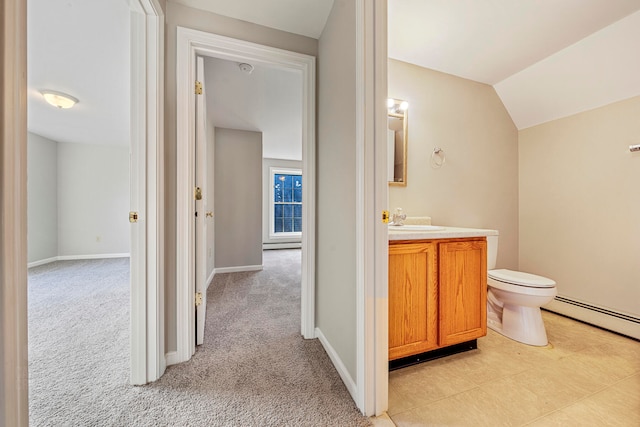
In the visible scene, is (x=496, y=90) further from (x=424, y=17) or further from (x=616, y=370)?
(x=616, y=370)

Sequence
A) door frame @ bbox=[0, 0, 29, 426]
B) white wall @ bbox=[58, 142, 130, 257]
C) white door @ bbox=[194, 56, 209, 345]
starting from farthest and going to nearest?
white wall @ bbox=[58, 142, 130, 257] < white door @ bbox=[194, 56, 209, 345] < door frame @ bbox=[0, 0, 29, 426]

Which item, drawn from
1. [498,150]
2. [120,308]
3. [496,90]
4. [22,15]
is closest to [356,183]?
[22,15]

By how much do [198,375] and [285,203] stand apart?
4.95m

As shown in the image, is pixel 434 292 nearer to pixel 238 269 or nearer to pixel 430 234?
pixel 430 234

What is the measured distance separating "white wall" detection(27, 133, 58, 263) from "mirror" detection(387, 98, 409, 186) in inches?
218

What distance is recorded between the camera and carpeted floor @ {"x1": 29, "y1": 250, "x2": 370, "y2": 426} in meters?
1.06

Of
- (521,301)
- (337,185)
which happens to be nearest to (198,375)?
(337,185)

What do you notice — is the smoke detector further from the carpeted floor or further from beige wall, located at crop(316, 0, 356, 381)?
the carpeted floor

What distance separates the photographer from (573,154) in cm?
212

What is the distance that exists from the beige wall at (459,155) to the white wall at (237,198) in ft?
7.73

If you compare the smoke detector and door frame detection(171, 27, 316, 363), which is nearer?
door frame detection(171, 27, 316, 363)

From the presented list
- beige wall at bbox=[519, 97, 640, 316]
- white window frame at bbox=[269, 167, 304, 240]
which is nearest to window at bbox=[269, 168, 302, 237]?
white window frame at bbox=[269, 167, 304, 240]

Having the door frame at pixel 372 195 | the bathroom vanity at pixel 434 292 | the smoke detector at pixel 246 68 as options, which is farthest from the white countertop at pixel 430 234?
the smoke detector at pixel 246 68

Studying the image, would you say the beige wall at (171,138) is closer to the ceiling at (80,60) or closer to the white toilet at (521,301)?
the ceiling at (80,60)
